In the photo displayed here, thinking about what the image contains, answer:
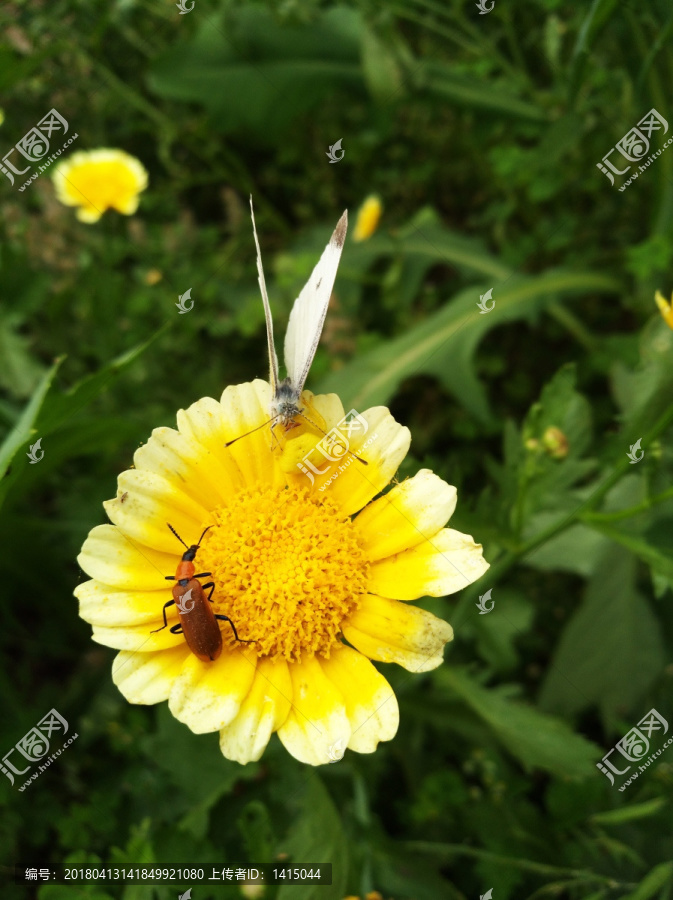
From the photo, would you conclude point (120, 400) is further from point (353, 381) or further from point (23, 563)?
point (353, 381)

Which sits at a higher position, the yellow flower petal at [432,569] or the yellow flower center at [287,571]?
the yellow flower center at [287,571]

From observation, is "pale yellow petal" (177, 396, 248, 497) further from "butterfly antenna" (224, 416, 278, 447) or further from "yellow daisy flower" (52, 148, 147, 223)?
"yellow daisy flower" (52, 148, 147, 223)

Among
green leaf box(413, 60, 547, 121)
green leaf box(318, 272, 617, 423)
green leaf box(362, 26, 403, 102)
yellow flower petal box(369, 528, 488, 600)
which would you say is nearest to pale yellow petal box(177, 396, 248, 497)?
yellow flower petal box(369, 528, 488, 600)

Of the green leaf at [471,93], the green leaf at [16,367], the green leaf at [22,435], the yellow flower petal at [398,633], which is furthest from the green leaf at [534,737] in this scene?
the green leaf at [471,93]

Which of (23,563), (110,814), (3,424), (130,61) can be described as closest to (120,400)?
(3,424)

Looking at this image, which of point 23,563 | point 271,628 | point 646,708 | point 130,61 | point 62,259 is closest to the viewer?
point 271,628

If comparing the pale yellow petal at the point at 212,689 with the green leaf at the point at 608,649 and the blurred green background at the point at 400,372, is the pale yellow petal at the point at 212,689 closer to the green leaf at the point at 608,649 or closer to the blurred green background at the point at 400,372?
the blurred green background at the point at 400,372

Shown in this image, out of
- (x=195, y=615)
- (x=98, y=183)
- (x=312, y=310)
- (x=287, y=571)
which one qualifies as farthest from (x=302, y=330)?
(x=98, y=183)

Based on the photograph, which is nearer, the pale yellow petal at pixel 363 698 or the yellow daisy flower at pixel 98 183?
the pale yellow petal at pixel 363 698
